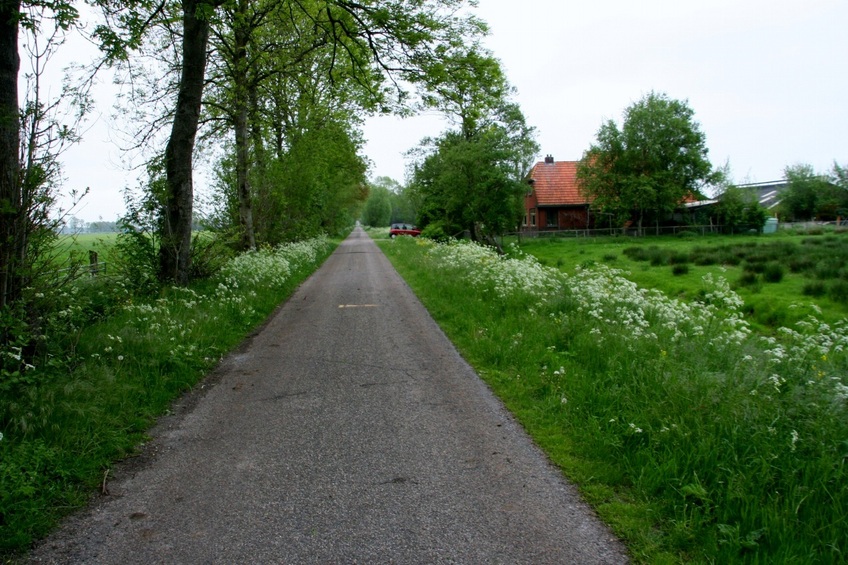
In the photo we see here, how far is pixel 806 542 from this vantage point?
3.09 m

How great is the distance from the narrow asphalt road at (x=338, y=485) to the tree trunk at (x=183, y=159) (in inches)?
201

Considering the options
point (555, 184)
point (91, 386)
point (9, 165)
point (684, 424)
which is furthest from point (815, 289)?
point (555, 184)

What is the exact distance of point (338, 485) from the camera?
12.9 feet

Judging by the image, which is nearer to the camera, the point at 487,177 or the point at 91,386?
the point at 91,386

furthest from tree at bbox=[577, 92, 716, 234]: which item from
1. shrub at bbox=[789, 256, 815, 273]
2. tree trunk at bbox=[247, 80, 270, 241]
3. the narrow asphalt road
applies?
the narrow asphalt road

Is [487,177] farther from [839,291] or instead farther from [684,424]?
[684,424]

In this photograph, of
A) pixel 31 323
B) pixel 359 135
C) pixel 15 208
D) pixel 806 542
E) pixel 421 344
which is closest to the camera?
pixel 806 542

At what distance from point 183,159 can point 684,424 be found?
1002 centimetres

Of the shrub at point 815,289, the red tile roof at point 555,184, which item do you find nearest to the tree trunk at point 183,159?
the shrub at point 815,289

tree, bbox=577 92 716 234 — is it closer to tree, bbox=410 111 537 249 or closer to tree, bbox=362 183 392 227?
tree, bbox=410 111 537 249

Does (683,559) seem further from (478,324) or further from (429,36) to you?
(429,36)

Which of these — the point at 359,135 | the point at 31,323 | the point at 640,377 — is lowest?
the point at 640,377

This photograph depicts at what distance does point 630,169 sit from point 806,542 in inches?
1898

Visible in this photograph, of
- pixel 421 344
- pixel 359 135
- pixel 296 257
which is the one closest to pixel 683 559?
pixel 421 344
